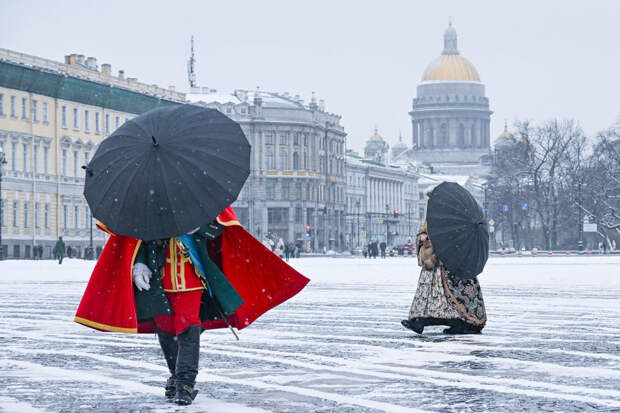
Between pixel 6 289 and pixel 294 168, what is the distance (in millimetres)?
99008

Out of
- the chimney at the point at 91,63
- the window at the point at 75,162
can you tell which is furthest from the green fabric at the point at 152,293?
the chimney at the point at 91,63

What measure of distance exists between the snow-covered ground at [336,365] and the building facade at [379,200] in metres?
112

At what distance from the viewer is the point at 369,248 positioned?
80.9 m

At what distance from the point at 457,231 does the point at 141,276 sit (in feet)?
18.8

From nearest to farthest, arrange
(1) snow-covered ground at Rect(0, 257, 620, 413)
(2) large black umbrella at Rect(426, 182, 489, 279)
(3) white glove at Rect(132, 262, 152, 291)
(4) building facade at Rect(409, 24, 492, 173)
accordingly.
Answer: (3) white glove at Rect(132, 262, 152, 291) < (1) snow-covered ground at Rect(0, 257, 620, 413) < (2) large black umbrella at Rect(426, 182, 489, 279) < (4) building facade at Rect(409, 24, 492, 173)

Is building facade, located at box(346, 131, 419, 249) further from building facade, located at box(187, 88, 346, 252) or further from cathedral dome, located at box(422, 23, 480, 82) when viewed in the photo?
cathedral dome, located at box(422, 23, 480, 82)

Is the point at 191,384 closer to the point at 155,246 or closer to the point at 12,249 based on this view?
the point at 155,246

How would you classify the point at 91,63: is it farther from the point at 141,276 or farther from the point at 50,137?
the point at 141,276

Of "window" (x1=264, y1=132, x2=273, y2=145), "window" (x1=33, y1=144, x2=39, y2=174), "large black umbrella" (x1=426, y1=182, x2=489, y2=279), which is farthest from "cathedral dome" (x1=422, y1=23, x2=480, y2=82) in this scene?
"large black umbrella" (x1=426, y1=182, x2=489, y2=279)

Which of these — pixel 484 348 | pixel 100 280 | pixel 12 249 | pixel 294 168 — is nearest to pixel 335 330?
pixel 484 348

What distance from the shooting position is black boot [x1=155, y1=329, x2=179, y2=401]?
894 centimetres

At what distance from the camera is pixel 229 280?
9.15m

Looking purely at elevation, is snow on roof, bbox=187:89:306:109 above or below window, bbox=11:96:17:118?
above

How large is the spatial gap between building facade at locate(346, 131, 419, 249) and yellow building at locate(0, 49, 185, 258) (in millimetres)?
51654
